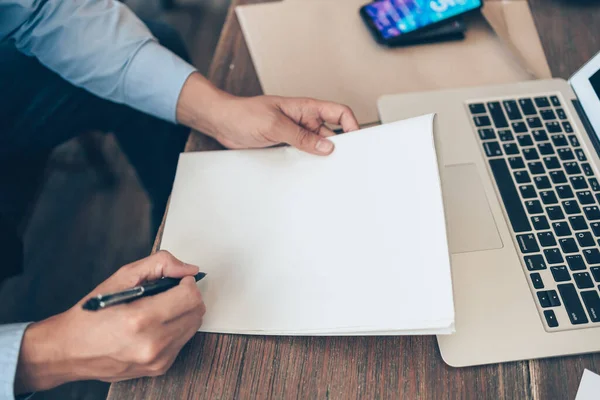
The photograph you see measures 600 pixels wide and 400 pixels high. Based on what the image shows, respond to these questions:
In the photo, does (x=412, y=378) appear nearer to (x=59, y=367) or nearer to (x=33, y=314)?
(x=59, y=367)

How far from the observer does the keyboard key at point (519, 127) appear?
0.64 metres

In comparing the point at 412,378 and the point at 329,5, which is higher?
the point at 329,5

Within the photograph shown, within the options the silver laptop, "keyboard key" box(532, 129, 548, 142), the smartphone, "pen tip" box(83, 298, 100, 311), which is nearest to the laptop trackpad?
the silver laptop

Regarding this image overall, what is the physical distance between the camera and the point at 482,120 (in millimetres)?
653

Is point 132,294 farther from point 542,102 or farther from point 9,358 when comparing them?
point 542,102

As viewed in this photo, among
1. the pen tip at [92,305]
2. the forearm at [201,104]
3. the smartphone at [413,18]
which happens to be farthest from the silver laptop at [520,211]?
the pen tip at [92,305]

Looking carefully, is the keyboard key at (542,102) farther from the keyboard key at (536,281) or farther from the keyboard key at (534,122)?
the keyboard key at (536,281)

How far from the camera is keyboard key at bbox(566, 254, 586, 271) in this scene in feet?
1.74

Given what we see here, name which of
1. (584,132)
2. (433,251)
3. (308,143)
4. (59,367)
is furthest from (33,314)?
(584,132)

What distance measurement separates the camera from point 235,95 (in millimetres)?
697

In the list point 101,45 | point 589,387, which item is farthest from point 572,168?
point 101,45

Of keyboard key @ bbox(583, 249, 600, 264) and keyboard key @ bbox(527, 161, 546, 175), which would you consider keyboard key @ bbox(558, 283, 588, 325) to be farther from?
keyboard key @ bbox(527, 161, 546, 175)

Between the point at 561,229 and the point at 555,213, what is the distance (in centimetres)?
2

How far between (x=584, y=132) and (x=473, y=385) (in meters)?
0.38
